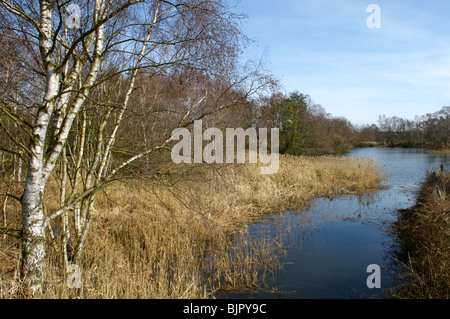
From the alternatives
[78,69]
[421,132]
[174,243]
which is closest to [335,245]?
[174,243]

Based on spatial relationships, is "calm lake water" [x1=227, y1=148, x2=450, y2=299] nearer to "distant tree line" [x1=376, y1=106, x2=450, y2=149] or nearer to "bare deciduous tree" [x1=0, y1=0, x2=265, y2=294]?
"bare deciduous tree" [x1=0, y1=0, x2=265, y2=294]

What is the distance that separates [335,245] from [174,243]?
3446 mm

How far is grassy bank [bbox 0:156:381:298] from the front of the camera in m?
3.83

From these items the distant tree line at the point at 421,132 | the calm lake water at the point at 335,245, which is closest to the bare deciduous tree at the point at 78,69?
the calm lake water at the point at 335,245

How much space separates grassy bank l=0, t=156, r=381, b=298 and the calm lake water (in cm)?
37

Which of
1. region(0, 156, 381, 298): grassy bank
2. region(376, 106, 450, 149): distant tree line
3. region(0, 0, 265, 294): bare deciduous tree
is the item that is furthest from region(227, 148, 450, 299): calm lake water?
region(376, 106, 450, 149): distant tree line

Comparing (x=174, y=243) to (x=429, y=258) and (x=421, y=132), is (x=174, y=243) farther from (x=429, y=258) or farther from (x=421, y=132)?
(x=421, y=132)

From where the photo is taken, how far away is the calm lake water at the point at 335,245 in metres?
4.97

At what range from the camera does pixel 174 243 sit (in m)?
5.86
